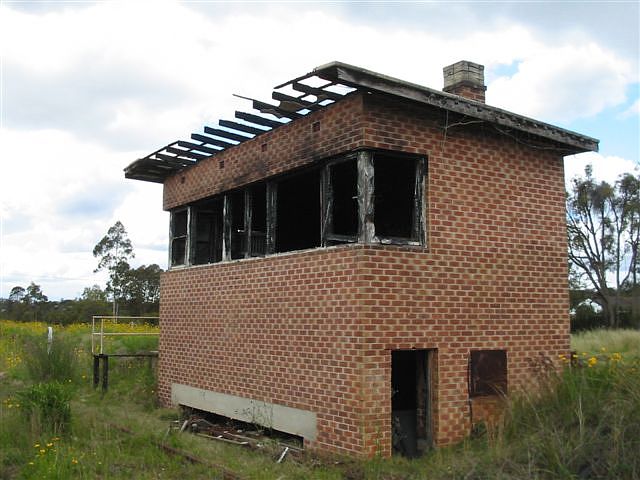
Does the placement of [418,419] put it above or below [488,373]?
below

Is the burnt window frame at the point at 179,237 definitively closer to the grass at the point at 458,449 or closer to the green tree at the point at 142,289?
the grass at the point at 458,449

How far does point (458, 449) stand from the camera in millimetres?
8750

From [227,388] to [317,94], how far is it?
17.6 ft

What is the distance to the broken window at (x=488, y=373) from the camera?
9.35 metres

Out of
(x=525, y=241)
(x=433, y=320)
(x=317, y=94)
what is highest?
(x=317, y=94)

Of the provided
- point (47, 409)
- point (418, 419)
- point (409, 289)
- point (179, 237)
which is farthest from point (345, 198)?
point (47, 409)

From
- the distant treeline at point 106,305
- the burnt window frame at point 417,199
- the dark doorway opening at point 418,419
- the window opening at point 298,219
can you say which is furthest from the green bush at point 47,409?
the distant treeline at point 106,305

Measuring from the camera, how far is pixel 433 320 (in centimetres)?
909

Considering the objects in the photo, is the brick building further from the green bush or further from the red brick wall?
the green bush

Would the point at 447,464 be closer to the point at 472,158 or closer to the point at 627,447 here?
the point at 627,447

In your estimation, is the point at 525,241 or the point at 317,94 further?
the point at 525,241

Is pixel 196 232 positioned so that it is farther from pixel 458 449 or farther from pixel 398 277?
pixel 458 449

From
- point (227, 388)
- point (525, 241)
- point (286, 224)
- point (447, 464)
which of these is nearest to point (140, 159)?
point (286, 224)

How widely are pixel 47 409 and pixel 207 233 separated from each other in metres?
4.95
